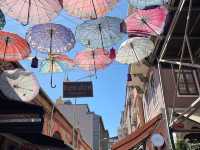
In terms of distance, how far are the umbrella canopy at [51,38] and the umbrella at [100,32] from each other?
0.35m

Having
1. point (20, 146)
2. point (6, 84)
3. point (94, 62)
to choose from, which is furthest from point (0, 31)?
point (20, 146)

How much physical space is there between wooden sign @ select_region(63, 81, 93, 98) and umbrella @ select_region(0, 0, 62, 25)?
3.87 m

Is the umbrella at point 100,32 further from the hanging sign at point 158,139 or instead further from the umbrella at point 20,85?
the hanging sign at point 158,139

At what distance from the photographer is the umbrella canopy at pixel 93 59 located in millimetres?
10648

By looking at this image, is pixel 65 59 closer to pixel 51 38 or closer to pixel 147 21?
pixel 51 38

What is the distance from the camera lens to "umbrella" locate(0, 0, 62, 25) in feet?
26.9

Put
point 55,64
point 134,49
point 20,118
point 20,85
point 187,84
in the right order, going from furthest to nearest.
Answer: point 187,84, point 55,64, point 20,85, point 134,49, point 20,118

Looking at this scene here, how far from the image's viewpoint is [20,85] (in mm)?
10664

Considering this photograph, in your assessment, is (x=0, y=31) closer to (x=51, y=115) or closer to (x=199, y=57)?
(x=199, y=57)

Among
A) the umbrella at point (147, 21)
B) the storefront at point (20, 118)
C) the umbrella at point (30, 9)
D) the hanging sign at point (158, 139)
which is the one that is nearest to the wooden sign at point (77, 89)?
Answer: the umbrella at point (147, 21)

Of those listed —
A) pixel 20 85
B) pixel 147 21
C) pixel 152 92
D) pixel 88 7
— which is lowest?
pixel 20 85

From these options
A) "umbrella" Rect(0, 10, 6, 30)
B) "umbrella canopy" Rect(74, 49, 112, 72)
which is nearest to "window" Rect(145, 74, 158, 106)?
"umbrella canopy" Rect(74, 49, 112, 72)

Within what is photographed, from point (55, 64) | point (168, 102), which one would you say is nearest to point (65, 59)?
point (55, 64)

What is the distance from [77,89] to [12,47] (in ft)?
10.6
